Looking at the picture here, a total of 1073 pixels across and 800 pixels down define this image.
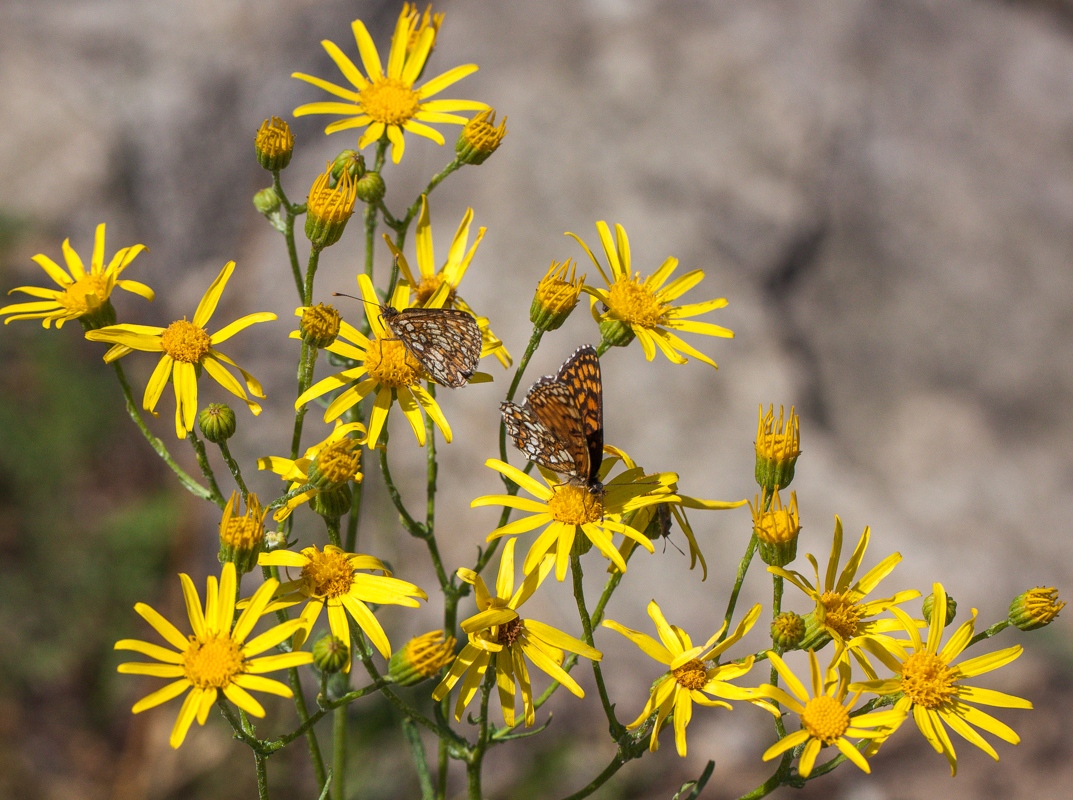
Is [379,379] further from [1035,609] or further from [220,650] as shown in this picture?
[1035,609]

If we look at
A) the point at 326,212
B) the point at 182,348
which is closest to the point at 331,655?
the point at 182,348

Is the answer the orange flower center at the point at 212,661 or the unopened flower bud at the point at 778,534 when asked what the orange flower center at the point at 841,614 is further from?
the orange flower center at the point at 212,661

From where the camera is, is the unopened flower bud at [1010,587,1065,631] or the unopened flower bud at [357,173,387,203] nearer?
the unopened flower bud at [1010,587,1065,631]

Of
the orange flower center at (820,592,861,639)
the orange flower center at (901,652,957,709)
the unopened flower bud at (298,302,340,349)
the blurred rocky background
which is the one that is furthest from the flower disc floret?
the blurred rocky background

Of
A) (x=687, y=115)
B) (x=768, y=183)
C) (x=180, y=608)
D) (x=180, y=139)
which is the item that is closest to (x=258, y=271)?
(x=180, y=139)

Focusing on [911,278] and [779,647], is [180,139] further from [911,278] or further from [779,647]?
[779,647]

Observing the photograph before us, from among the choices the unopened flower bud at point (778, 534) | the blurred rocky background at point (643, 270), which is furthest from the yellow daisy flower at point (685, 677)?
the blurred rocky background at point (643, 270)

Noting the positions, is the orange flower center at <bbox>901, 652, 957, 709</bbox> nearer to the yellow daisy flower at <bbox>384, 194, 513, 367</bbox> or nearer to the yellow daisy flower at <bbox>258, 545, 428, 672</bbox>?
the yellow daisy flower at <bbox>258, 545, 428, 672</bbox>
